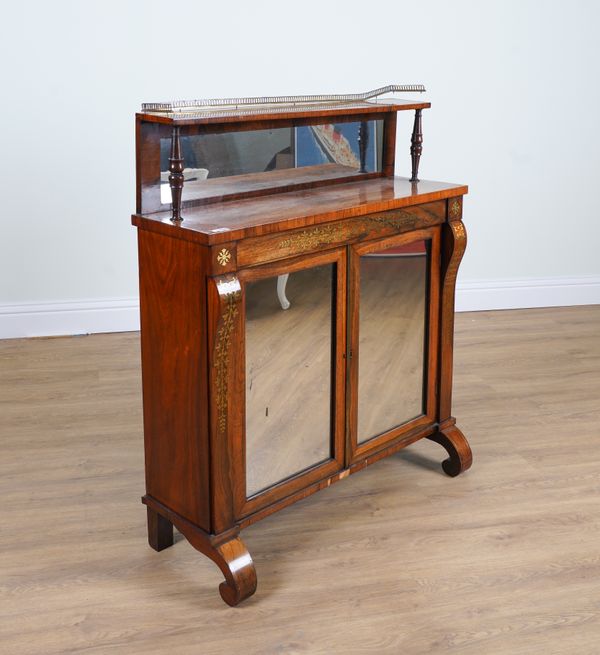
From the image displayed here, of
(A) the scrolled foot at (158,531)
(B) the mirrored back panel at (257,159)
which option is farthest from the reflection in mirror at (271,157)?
(A) the scrolled foot at (158,531)

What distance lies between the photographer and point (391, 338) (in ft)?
10.1

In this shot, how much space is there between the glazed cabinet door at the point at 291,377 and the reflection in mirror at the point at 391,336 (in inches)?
5.1

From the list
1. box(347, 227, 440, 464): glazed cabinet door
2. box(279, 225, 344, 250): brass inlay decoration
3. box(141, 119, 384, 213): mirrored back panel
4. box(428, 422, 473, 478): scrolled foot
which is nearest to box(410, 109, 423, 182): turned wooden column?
box(141, 119, 384, 213): mirrored back panel

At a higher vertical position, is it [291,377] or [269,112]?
[269,112]

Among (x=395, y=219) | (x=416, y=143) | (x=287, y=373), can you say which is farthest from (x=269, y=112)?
(x=287, y=373)

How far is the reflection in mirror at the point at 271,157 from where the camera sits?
8.86ft

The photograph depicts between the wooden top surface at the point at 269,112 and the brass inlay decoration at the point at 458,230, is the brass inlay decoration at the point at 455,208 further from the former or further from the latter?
the wooden top surface at the point at 269,112

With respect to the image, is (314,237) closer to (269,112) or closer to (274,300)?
(274,300)

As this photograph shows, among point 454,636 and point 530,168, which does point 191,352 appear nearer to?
point 454,636

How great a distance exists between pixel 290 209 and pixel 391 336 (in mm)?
630

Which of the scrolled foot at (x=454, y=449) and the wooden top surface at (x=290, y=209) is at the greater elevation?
the wooden top surface at (x=290, y=209)

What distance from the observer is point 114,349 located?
Result: 4688mm

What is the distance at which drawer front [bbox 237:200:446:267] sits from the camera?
250 centimetres

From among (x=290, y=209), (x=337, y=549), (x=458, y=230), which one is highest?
(x=290, y=209)
